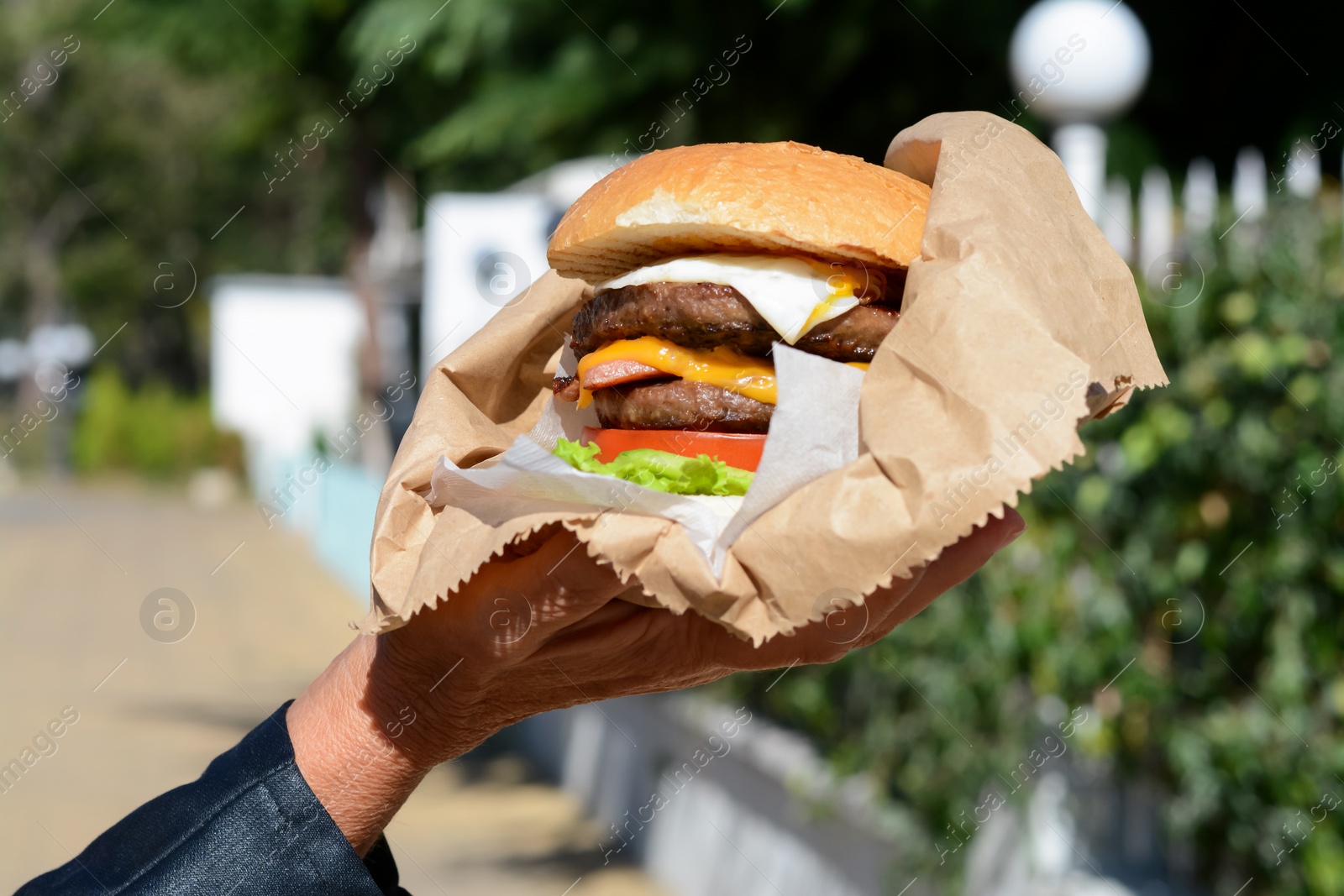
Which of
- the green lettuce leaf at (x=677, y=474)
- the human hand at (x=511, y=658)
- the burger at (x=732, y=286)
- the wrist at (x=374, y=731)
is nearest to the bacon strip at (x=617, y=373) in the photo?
the burger at (x=732, y=286)

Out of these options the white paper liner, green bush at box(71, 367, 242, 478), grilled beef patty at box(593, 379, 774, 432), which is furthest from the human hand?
green bush at box(71, 367, 242, 478)

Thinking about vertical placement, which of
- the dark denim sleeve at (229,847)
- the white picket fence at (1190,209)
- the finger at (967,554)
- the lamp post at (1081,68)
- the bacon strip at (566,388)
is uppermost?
the dark denim sleeve at (229,847)

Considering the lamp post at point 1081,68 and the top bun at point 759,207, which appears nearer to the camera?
the top bun at point 759,207

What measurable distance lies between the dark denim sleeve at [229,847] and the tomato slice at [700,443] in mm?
926

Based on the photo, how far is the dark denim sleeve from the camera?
173 centimetres

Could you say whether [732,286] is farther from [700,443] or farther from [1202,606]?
[1202,606]

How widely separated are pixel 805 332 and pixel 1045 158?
624 millimetres

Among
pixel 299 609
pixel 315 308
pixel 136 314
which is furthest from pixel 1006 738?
pixel 136 314

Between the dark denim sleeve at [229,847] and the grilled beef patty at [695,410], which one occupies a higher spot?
the dark denim sleeve at [229,847]

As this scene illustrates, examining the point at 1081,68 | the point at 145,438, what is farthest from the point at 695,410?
the point at 145,438

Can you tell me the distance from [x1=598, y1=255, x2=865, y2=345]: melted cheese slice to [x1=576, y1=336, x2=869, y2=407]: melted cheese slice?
0.09 meters

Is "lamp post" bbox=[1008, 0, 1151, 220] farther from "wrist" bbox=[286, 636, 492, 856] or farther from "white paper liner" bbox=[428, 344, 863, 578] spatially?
"wrist" bbox=[286, 636, 492, 856]

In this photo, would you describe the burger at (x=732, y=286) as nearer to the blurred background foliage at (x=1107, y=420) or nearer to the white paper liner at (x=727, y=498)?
the white paper liner at (x=727, y=498)

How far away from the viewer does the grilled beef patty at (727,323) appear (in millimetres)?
2381
